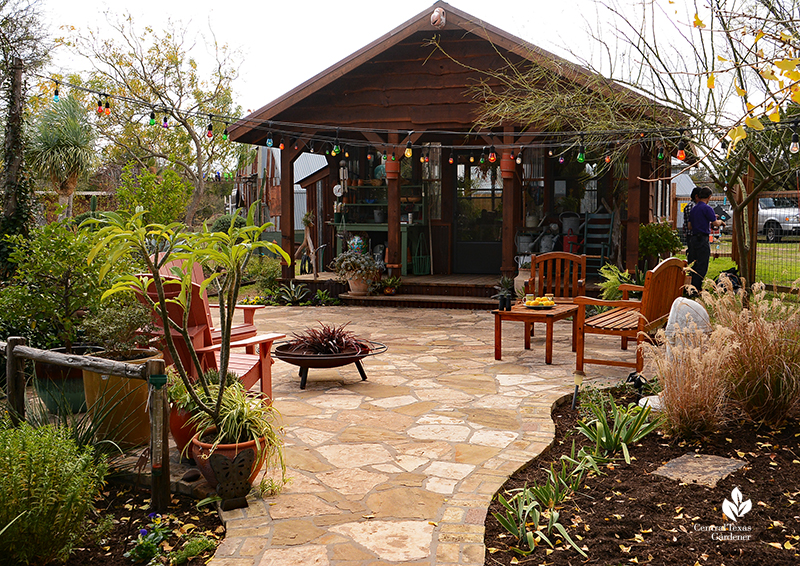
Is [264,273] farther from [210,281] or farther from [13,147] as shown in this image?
[210,281]

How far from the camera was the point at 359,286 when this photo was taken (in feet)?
38.5

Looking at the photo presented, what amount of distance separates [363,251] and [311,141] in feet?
7.42

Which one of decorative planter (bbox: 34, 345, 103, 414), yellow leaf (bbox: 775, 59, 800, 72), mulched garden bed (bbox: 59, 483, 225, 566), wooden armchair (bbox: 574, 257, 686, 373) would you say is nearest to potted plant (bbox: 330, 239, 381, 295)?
wooden armchair (bbox: 574, 257, 686, 373)

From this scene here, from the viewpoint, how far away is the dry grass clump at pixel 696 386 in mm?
4012

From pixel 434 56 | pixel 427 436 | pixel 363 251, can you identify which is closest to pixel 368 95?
pixel 434 56

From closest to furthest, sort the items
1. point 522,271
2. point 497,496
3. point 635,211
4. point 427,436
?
1. point 497,496
2. point 427,436
3. point 635,211
4. point 522,271

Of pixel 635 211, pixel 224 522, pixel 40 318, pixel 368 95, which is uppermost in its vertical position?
pixel 368 95

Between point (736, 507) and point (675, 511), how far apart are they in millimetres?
275

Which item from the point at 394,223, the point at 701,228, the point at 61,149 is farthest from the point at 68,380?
the point at 61,149

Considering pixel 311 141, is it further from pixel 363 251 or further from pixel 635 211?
pixel 635 211

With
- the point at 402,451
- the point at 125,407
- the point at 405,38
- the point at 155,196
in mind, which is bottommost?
the point at 402,451

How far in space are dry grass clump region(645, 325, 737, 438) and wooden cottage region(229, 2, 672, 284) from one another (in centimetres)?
551

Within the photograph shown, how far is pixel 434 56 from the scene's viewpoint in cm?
1112

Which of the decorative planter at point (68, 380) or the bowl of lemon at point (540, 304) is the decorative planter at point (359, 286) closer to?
the bowl of lemon at point (540, 304)
